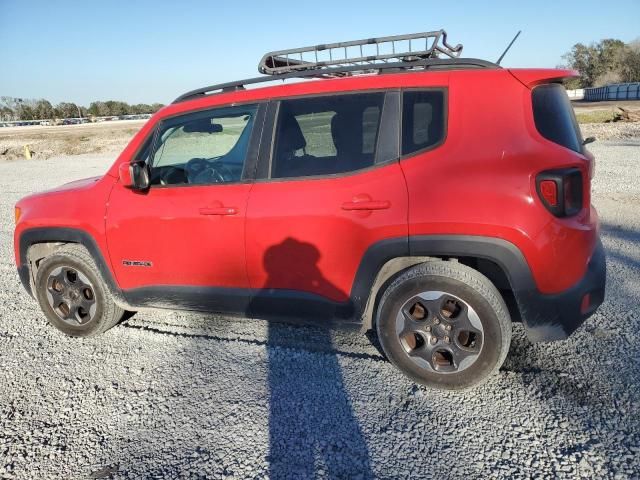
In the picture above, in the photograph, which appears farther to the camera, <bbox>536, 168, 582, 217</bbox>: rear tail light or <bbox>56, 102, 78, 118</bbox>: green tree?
<bbox>56, 102, 78, 118</bbox>: green tree

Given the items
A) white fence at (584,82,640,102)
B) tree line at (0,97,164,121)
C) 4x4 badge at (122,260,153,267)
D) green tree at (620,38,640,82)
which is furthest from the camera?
tree line at (0,97,164,121)

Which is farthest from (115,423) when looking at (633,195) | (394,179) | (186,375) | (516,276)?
(633,195)

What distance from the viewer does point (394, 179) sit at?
2717 mm

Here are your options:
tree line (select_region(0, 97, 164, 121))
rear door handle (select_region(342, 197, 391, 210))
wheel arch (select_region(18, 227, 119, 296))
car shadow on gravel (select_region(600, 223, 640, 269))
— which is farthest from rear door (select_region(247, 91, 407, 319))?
tree line (select_region(0, 97, 164, 121))

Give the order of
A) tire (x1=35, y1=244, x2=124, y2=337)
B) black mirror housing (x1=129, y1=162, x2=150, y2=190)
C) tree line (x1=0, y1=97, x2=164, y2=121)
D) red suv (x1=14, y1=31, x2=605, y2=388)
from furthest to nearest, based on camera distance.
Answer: tree line (x1=0, y1=97, x2=164, y2=121) < tire (x1=35, y1=244, x2=124, y2=337) < black mirror housing (x1=129, y1=162, x2=150, y2=190) < red suv (x1=14, y1=31, x2=605, y2=388)

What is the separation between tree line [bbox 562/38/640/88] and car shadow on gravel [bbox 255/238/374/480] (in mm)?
89189

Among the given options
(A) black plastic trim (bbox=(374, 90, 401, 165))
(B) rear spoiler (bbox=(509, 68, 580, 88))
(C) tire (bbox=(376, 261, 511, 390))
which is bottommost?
(C) tire (bbox=(376, 261, 511, 390))

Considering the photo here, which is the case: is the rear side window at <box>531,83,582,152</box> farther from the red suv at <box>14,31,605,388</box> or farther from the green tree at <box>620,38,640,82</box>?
the green tree at <box>620,38,640,82</box>

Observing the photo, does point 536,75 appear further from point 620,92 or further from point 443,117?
point 620,92

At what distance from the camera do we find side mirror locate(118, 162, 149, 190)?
321 centimetres

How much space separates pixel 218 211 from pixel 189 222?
247mm

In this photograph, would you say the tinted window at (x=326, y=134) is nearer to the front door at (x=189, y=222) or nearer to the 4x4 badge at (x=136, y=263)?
the front door at (x=189, y=222)

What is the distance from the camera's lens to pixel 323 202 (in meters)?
2.84

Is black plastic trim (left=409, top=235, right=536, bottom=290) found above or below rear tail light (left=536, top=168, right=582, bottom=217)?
below
